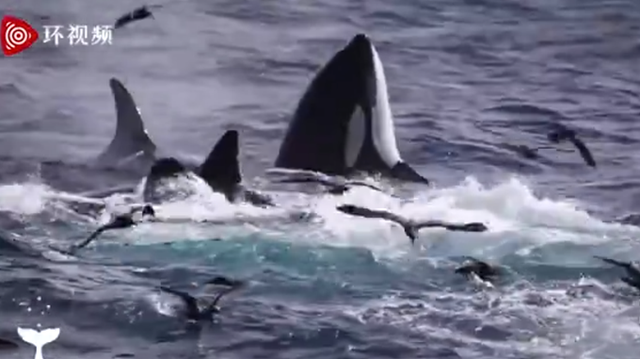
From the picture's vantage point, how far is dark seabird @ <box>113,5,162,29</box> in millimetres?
7078

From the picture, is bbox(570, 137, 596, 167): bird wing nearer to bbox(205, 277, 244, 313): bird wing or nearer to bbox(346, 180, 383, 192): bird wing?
bbox(346, 180, 383, 192): bird wing

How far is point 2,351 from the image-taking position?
20.2 ft

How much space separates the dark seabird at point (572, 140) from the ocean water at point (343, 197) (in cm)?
4

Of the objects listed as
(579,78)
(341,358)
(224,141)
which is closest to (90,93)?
(224,141)

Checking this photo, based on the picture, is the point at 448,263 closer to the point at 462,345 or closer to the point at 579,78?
the point at 462,345

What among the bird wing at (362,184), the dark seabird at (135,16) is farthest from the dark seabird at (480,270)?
the dark seabird at (135,16)

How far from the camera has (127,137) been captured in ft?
22.9

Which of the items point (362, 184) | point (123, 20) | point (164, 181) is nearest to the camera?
point (164, 181)

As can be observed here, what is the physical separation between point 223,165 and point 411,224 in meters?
0.96

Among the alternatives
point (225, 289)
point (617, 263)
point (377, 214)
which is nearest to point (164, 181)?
point (225, 289)

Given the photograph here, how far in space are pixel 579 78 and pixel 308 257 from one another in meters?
1.82

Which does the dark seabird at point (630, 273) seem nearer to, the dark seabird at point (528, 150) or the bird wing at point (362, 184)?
the dark seabird at point (528, 150)

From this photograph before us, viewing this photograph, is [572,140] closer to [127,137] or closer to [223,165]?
[223,165]

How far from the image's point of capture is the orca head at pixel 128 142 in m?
6.95
